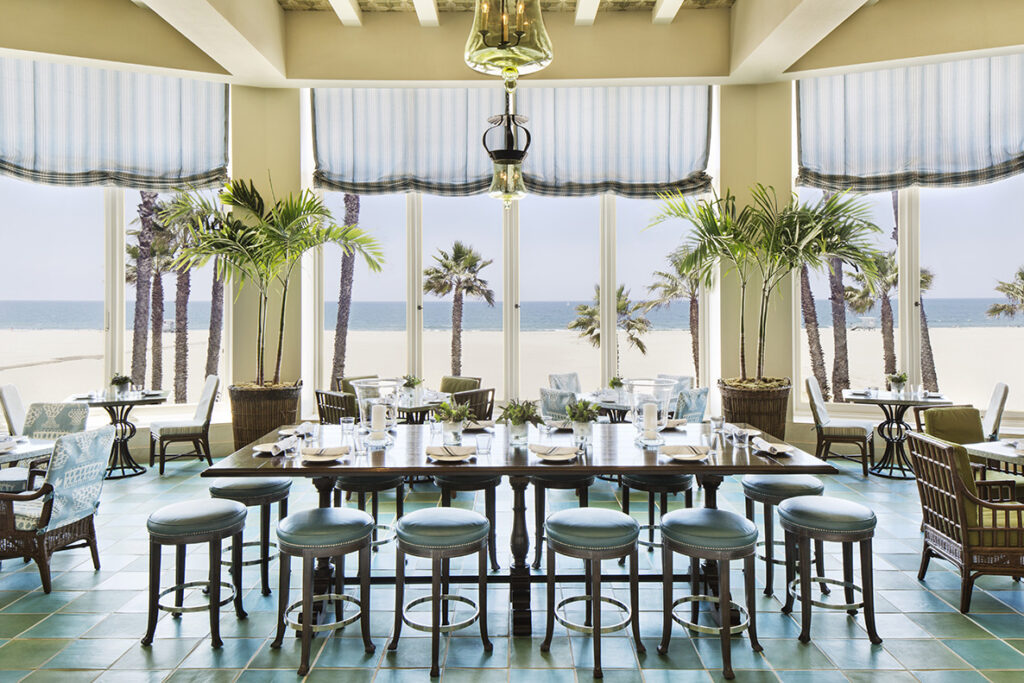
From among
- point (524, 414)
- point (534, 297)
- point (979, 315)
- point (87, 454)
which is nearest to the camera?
point (524, 414)

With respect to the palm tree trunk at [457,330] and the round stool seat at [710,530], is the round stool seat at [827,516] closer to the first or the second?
the round stool seat at [710,530]

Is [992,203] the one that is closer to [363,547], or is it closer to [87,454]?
[363,547]

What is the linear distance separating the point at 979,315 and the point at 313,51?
12.5 metres

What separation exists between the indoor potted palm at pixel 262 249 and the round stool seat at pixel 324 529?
131 inches

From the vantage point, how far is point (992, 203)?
6.95m

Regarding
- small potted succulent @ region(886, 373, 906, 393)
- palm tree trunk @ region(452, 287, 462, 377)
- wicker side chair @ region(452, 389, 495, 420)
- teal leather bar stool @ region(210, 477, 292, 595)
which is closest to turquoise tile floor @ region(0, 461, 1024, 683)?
teal leather bar stool @ region(210, 477, 292, 595)

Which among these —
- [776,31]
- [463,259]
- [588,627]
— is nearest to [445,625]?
[588,627]

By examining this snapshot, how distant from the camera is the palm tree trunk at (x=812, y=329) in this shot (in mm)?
6945

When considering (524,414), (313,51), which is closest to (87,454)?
(524,414)

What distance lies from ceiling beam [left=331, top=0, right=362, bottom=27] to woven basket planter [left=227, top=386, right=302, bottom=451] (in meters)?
3.45

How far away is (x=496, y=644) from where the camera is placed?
290 centimetres

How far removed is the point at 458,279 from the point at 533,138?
5.47 ft

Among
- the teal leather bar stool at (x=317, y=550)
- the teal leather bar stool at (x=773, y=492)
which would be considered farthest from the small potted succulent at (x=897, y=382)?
the teal leather bar stool at (x=317, y=550)

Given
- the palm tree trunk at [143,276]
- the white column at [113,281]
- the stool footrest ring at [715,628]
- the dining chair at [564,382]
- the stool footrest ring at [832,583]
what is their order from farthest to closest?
the palm tree trunk at [143,276]
the white column at [113,281]
the dining chair at [564,382]
the stool footrest ring at [832,583]
the stool footrest ring at [715,628]
